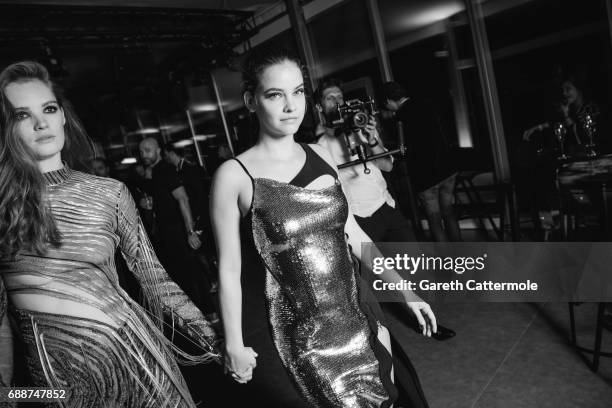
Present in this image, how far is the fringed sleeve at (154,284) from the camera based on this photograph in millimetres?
1255

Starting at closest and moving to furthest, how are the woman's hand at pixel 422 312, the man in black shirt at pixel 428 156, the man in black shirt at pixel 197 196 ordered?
the woman's hand at pixel 422 312, the man in black shirt at pixel 428 156, the man in black shirt at pixel 197 196

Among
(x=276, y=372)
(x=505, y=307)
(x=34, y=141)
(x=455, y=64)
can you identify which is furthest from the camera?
(x=455, y=64)

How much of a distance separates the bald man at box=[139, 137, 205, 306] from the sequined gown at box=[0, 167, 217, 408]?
2507 millimetres

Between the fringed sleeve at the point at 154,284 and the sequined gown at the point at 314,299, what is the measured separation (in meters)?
0.22

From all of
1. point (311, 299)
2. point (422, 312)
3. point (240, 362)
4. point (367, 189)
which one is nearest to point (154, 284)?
point (240, 362)

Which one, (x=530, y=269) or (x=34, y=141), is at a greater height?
(x=34, y=141)

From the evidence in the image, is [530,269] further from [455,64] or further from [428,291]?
[455,64]

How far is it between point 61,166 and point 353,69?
19.6 feet

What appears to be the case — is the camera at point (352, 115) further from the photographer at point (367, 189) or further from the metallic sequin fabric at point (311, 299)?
the metallic sequin fabric at point (311, 299)

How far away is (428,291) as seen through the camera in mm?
3580

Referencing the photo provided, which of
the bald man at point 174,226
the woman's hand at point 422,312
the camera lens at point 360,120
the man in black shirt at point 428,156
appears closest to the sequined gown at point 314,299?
the woman's hand at point 422,312

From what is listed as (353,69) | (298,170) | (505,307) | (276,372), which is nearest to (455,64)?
(353,69)

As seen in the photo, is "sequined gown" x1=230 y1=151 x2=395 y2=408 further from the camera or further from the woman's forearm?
the camera

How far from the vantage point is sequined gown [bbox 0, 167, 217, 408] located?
3.57ft
